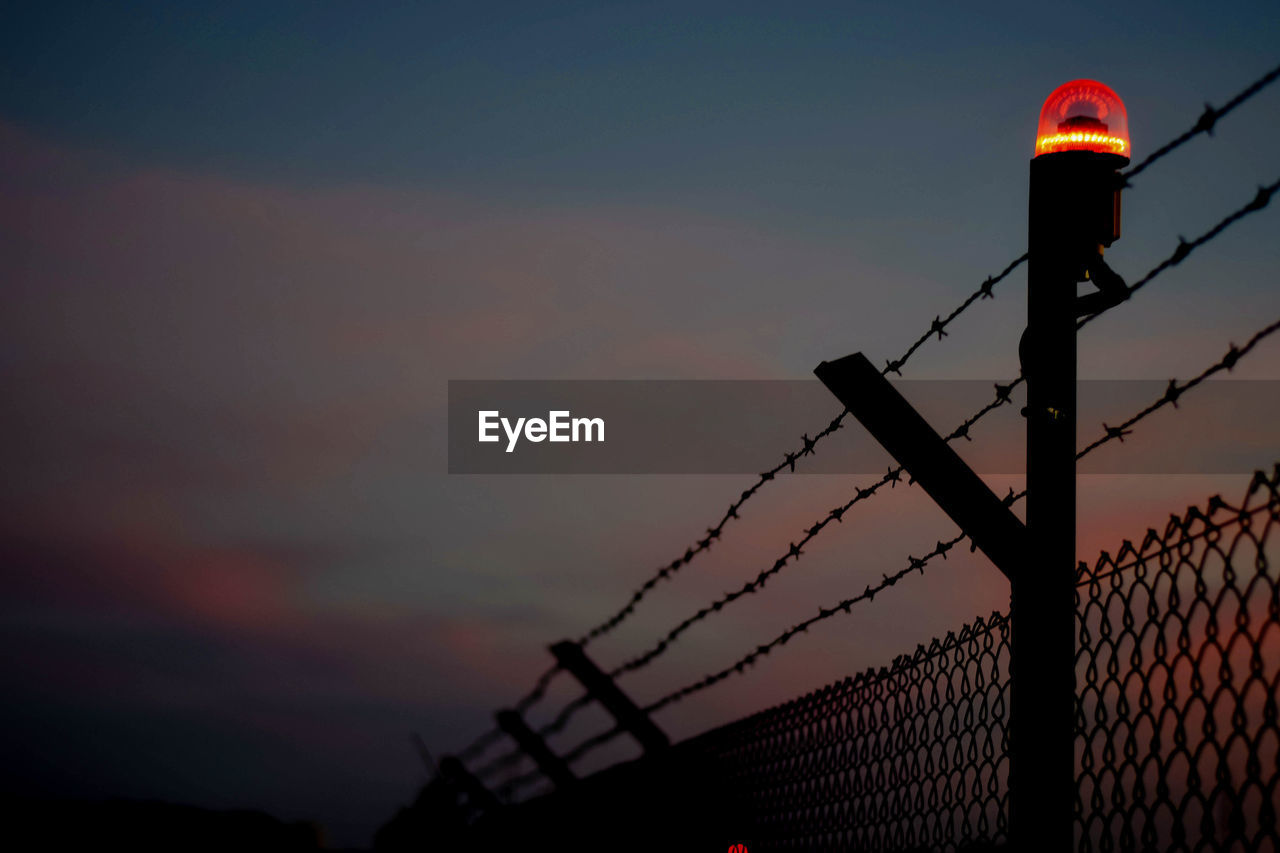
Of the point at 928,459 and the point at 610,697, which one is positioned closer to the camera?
the point at 928,459

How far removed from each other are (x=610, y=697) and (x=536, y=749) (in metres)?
1.00

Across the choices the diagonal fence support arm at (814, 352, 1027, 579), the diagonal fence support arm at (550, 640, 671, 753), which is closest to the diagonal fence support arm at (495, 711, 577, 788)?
the diagonal fence support arm at (550, 640, 671, 753)

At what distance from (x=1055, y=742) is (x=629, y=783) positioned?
339cm

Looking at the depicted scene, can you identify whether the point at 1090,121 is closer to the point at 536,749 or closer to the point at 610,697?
the point at 610,697

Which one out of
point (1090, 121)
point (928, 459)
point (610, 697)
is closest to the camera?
point (1090, 121)

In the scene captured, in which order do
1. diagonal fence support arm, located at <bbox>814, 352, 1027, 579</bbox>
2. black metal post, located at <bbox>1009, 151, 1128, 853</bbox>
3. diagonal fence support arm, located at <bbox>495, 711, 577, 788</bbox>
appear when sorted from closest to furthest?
black metal post, located at <bbox>1009, 151, 1128, 853</bbox>
diagonal fence support arm, located at <bbox>814, 352, 1027, 579</bbox>
diagonal fence support arm, located at <bbox>495, 711, 577, 788</bbox>

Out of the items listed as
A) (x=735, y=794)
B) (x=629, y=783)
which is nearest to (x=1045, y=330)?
(x=735, y=794)

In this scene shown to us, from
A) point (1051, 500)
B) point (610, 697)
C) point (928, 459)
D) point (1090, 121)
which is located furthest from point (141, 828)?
point (1090, 121)

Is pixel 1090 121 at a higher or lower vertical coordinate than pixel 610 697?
higher

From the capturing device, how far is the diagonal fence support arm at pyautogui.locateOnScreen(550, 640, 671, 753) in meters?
6.46

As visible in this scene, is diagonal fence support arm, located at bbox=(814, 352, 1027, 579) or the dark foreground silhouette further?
the dark foreground silhouette

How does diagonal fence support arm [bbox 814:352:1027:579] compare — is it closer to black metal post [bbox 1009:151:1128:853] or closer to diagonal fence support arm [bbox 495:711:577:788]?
black metal post [bbox 1009:151:1128:853]

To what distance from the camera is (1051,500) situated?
10.6 feet

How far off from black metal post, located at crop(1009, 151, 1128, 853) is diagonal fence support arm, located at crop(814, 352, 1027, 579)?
75 millimetres
